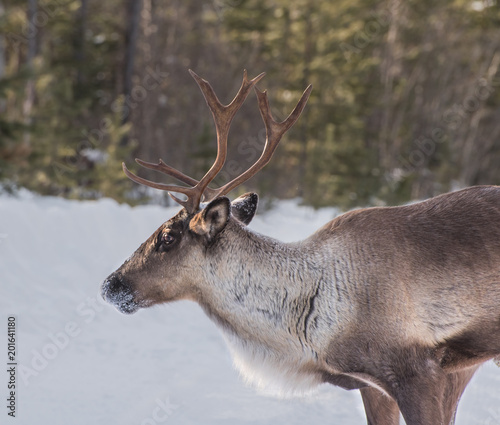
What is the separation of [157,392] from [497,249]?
2503 mm

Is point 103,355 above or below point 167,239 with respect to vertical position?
below

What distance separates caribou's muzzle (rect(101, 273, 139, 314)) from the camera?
344cm

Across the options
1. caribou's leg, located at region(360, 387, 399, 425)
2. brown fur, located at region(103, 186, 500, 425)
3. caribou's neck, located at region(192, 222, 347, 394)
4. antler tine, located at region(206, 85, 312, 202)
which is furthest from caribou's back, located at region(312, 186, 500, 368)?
antler tine, located at region(206, 85, 312, 202)

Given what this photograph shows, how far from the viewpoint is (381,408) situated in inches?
136

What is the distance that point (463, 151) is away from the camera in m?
25.8

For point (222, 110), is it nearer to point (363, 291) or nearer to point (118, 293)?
point (118, 293)

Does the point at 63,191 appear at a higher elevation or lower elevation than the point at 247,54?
lower

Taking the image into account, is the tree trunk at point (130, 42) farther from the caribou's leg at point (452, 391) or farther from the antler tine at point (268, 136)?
the caribou's leg at point (452, 391)

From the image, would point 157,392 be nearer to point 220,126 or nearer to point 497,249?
point 220,126

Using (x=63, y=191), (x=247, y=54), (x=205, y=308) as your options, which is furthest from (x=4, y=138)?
(x=247, y=54)

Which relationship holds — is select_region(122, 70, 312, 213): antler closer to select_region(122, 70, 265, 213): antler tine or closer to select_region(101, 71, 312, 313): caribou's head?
select_region(122, 70, 265, 213): antler tine

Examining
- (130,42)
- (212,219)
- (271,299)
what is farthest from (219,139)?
(130,42)

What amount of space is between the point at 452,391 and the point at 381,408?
1.27ft

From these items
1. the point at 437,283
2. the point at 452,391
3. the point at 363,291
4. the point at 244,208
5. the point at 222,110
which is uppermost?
the point at 222,110
